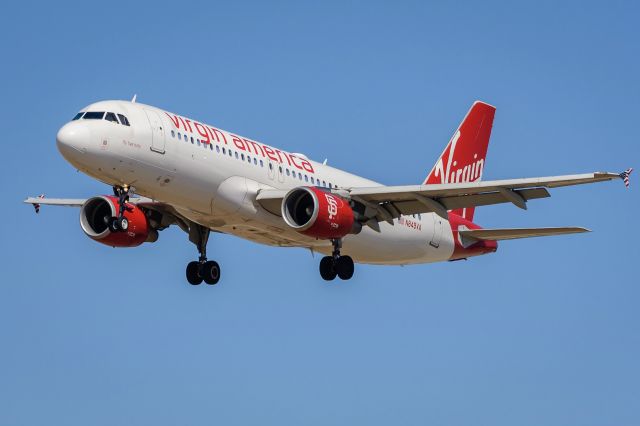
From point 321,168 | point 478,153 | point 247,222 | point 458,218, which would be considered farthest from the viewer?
point 478,153

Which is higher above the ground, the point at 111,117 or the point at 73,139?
the point at 111,117

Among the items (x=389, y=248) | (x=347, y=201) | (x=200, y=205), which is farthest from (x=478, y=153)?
(x=200, y=205)

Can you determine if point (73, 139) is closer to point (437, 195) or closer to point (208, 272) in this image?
point (208, 272)

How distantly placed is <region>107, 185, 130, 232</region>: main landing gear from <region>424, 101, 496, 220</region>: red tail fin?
51.2 feet

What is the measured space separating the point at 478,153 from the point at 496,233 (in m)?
8.14

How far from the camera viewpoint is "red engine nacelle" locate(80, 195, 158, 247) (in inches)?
1813

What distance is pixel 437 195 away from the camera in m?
44.3

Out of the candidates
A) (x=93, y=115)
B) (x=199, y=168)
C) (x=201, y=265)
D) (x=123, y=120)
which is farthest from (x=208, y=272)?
(x=93, y=115)

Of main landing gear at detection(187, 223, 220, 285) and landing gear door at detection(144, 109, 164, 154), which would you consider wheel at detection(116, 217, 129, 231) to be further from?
main landing gear at detection(187, 223, 220, 285)

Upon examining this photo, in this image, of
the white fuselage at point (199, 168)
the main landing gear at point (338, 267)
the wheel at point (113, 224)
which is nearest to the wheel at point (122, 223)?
the wheel at point (113, 224)

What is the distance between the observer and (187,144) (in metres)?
42.2

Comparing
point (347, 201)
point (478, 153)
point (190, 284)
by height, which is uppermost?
point (478, 153)

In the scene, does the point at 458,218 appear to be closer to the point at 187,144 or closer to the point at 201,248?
the point at 201,248

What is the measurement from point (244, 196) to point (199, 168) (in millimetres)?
1965
